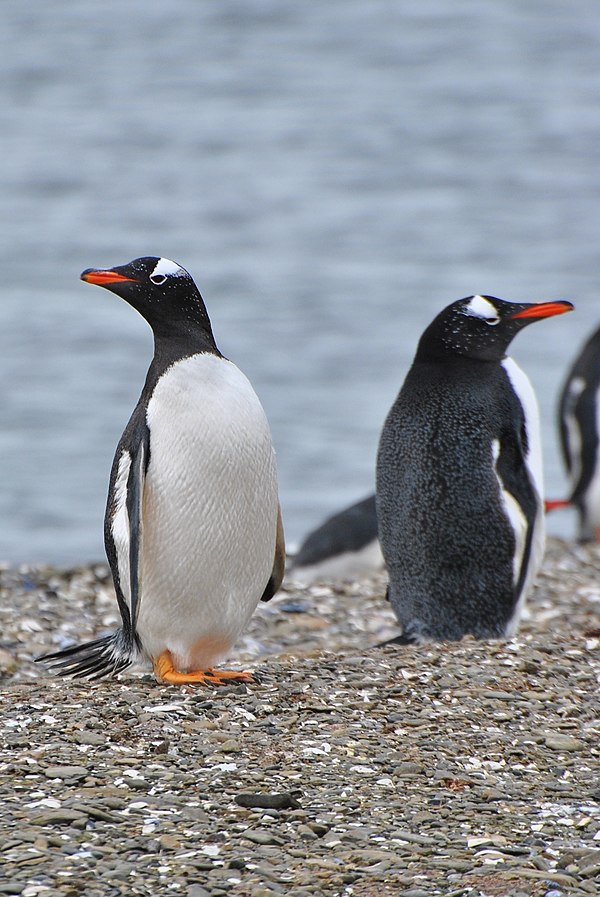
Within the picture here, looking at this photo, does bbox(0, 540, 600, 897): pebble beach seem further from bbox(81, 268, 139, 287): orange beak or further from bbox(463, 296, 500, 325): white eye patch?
bbox(463, 296, 500, 325): white eye patch

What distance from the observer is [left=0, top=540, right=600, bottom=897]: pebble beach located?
10.3 ft

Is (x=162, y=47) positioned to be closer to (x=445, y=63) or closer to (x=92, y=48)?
(x=92, y=48)

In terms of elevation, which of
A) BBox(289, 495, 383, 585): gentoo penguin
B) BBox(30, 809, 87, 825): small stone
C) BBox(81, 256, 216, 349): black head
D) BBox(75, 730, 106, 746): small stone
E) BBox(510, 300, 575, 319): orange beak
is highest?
BBox(81, 256, 216, 349): black head

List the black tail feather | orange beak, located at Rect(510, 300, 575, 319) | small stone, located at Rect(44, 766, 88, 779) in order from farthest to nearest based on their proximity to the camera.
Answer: orange beak, located at Rect(510, 300, 575, 319) → the black tail feather → small stone, located at Rect(44, 766, 88, 779)

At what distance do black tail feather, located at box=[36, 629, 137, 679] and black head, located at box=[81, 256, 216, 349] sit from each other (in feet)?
3.25

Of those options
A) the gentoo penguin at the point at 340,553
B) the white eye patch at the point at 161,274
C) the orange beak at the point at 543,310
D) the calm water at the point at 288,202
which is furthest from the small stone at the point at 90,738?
the calm water at the point at 288,202

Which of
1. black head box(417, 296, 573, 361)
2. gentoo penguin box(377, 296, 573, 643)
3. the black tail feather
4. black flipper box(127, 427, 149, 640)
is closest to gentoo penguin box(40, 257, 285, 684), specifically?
black flipper box(127, 427, 149, 640)

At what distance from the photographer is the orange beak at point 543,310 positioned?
5.68m

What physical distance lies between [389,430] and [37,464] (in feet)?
28.4

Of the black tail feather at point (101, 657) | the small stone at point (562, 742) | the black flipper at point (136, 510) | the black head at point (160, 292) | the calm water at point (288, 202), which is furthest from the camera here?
the calm water at point (288, 202)

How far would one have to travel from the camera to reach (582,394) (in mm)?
10367

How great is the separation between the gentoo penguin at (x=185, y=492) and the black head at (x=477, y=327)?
1.48 metres

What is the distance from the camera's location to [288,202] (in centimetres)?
2448

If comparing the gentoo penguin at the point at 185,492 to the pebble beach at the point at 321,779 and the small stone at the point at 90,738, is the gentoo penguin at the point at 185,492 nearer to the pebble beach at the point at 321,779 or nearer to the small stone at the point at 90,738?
the pebble beach at the point at 321,779
